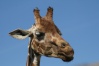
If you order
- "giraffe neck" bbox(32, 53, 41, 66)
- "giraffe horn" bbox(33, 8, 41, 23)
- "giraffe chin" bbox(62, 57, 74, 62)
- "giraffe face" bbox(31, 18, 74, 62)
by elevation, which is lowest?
"giraffe chin" bbox(62, 57, 74, 62)

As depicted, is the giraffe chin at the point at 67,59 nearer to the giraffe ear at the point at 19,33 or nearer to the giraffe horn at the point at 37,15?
the giraffe ear at the point at 19,33

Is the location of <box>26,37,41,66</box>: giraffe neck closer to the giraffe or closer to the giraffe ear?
the giraffe

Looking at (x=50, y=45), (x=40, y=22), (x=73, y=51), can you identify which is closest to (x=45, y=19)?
(x=40, y=22)

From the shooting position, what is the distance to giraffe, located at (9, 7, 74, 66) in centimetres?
1708

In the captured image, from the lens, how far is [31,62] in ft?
57.7

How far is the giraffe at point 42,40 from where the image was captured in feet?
56.0

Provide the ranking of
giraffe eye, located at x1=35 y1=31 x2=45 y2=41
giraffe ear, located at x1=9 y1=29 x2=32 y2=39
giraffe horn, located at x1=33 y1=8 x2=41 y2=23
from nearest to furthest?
giraffe eye, located at x1=35 y1=31 x2=45 y2=41 < giraffe ear, located at x1=9 y1=29 x2=32 y2=39 < giraffe horn, located at x1=33 y1=8 x2=41 y2=23

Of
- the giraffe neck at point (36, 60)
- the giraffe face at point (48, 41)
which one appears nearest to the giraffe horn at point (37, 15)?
the giraffe face at point (48, 41)

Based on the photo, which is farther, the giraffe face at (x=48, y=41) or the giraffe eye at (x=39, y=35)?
the giraffe eye at (x=39, y=35)

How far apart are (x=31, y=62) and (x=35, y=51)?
21.2 inches

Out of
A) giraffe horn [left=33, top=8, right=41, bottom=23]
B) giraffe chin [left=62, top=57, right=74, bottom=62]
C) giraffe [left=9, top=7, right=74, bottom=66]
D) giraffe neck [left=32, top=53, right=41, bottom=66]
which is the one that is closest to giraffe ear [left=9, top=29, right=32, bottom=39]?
giraffe [left=9, top=7, right=74, bottom=66]

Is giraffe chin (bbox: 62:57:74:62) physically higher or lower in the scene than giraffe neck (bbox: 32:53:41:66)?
lower

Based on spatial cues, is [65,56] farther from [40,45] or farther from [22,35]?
[22,35]

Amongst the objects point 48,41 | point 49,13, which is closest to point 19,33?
point 48,41
